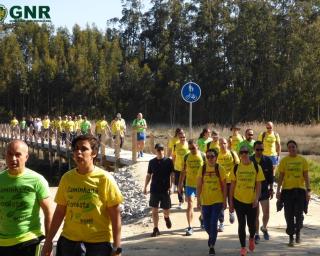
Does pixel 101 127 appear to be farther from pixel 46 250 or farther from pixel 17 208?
pixel 46 250

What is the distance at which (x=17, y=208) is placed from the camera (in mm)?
4668

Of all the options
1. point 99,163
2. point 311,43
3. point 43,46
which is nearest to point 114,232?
point 99,163

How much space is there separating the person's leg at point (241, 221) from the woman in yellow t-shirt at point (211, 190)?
319 millimetres

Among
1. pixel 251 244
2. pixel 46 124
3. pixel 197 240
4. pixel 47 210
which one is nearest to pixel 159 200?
pixel 197 240

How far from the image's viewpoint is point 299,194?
8.67 meters

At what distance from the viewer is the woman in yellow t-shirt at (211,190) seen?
321 inches

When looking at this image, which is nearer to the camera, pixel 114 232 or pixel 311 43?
pixel 114 232

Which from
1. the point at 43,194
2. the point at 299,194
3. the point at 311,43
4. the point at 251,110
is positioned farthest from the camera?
the point at 251,110

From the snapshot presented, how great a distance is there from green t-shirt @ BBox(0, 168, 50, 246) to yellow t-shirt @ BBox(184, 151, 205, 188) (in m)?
5.25

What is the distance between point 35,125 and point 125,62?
2355cm

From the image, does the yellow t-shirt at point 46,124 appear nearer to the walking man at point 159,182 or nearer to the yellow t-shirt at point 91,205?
the walking man at point 159,182

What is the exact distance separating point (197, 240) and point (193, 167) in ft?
4.43

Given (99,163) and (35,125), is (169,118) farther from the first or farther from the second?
(99,163)

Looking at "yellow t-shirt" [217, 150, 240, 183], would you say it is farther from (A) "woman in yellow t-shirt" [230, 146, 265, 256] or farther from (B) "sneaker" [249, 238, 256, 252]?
(B) "sneaker" [249, 238, 256, 252]
